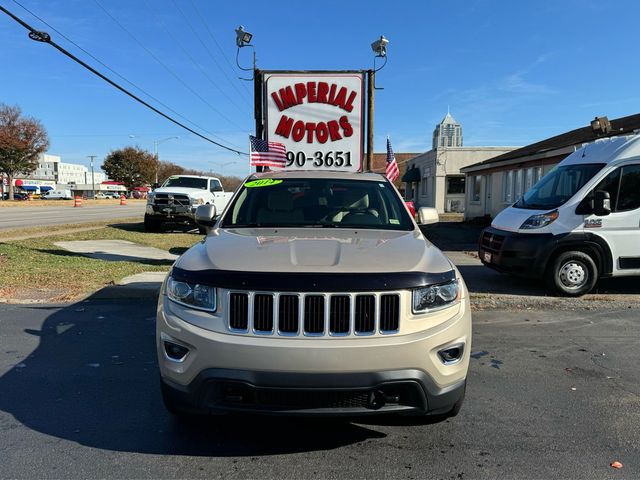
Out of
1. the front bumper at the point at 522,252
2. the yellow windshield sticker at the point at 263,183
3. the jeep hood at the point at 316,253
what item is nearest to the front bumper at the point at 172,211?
the front bumper at the point at 522,252

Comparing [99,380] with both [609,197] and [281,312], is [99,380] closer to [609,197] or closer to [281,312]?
[281,312]

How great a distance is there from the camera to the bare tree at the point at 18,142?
171ft

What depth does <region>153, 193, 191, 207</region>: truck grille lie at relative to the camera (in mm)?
16891

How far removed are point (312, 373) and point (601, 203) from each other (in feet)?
20.3

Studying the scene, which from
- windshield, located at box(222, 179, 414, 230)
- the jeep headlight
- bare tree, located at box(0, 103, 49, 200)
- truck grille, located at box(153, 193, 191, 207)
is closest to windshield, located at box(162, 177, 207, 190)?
truck grille, located at box(153, 193, 191, 207)

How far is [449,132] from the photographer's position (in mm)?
40750

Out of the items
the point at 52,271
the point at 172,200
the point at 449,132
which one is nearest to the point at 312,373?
the point at 52,271

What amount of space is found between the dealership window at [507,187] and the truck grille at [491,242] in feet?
42.4

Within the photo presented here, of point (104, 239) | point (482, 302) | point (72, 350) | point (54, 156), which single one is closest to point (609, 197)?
point (482, 302)

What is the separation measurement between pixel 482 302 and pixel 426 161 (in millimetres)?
26065

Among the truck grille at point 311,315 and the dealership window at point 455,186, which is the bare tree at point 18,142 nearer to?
the dealership window at point 455,186

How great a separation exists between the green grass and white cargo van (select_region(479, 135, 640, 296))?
534cm

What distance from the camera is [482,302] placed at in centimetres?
705

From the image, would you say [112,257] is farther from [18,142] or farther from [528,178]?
[18,142]
